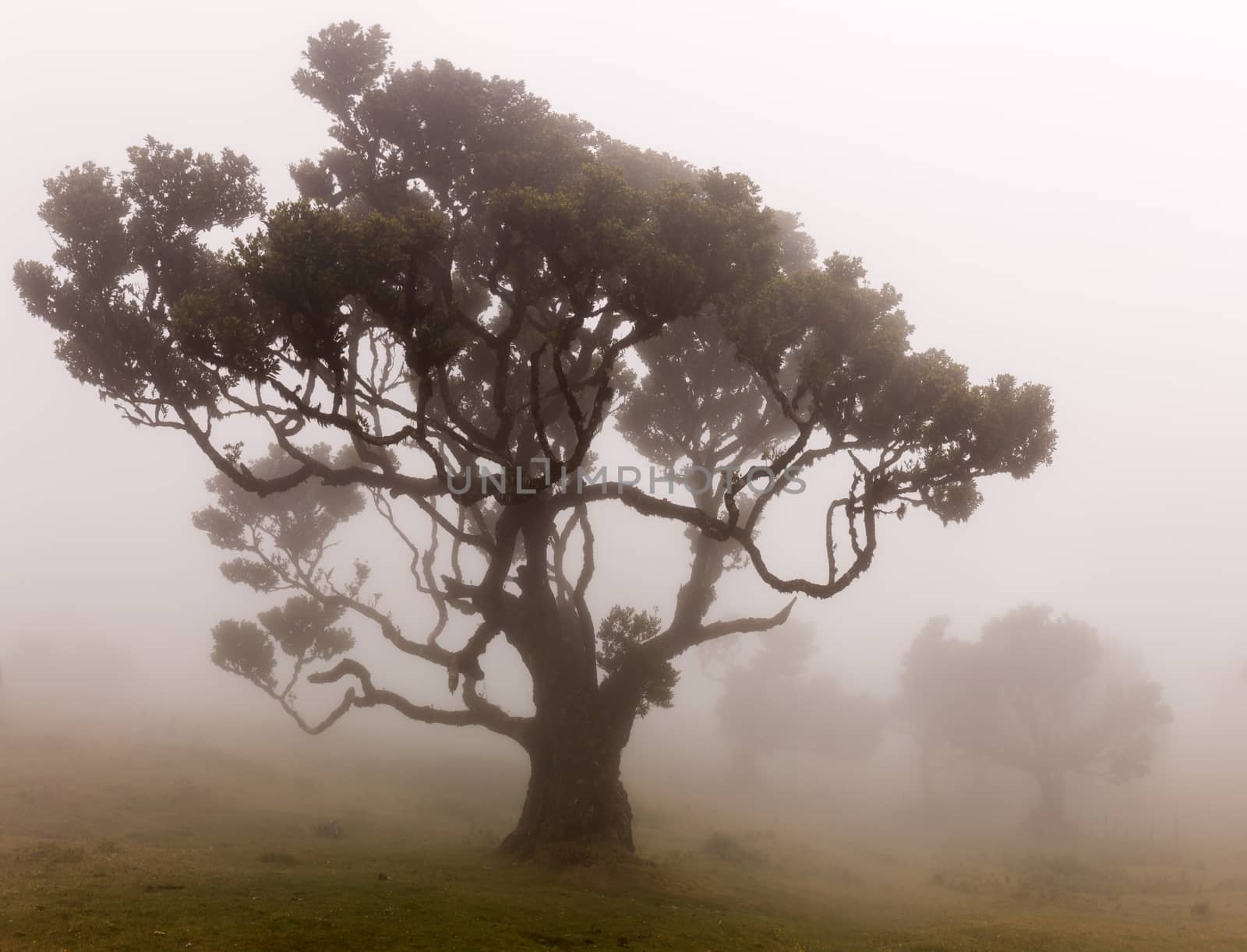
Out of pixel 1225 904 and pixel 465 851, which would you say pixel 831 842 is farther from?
pixel 465 851

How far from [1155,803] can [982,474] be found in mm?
61492

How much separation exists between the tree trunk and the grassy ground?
1.18m

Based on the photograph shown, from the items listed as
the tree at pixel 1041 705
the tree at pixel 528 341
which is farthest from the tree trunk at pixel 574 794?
the tree at pixel 1041 705

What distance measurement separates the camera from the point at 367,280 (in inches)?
729

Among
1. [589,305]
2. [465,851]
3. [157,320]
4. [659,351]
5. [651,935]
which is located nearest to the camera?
[651,935]

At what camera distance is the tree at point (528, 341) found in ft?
64.0

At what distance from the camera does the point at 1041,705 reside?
57.8m

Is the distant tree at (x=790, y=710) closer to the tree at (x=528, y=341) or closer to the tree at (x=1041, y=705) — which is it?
the tree at (x=1041, y=705)

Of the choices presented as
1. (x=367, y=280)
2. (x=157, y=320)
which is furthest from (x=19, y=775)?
(x=367, y=280)

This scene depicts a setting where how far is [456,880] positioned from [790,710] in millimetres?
54296

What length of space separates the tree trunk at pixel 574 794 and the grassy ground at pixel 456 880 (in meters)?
1.18

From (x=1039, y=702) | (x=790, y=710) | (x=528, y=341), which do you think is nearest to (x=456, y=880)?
(x=528, y=341)

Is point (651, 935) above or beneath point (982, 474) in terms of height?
beneath

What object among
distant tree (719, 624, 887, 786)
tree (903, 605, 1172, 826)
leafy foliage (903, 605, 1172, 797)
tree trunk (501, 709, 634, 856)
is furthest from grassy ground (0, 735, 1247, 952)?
distant tree (719, 624, 887, 786)
